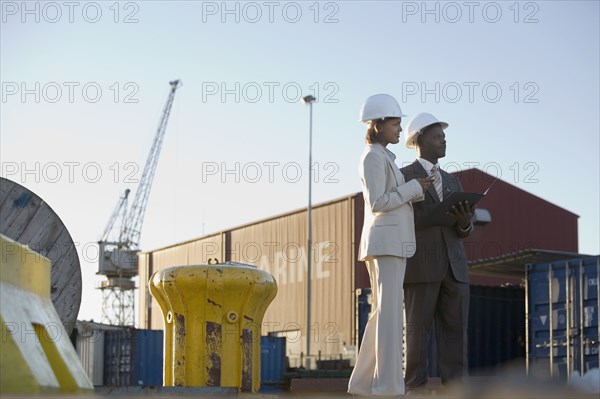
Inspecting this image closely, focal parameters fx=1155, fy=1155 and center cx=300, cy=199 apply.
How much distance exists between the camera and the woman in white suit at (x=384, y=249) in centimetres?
638

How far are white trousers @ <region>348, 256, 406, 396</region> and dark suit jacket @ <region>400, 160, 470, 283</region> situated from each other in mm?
374

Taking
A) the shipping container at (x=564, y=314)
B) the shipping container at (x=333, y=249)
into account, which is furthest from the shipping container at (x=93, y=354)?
the shipping container at (x=564, y=314)

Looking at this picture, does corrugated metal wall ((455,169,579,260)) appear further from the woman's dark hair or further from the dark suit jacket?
the woman's dark hair

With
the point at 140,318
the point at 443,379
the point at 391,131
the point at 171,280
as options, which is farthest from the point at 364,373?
the point at 140,318

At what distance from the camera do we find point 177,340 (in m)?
8.72

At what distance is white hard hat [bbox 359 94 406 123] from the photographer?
6734 millimetres

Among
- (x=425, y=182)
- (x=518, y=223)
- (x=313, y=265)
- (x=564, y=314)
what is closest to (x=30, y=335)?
(x=425, y=182)

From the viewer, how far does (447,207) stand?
22.7 feet

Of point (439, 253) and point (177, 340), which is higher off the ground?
point (439, 253)

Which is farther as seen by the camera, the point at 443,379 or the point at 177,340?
the point at 177,340

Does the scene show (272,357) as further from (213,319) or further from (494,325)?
(213,319)

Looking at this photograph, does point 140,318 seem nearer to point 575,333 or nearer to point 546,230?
point 546,230

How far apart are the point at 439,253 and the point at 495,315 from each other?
57.2 ft

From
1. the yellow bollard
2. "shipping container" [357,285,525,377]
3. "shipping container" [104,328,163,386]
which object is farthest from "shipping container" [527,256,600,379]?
"shipping container" [104,328,163,386]
